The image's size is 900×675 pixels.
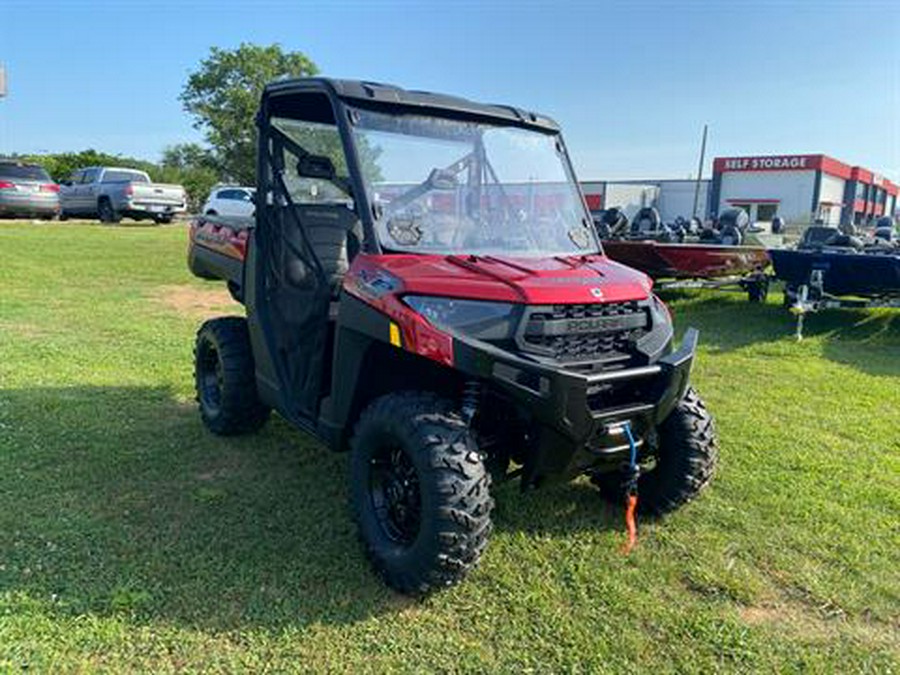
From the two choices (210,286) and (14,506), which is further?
(210,286)

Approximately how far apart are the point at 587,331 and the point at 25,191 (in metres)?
21.6

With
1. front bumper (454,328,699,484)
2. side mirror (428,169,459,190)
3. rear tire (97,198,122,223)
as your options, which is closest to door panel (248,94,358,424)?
side mirror (428,169,459,190)

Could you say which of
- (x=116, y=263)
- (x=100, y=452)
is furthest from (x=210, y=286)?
(x=100, y=452)

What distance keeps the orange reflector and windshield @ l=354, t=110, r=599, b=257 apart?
1.46ft

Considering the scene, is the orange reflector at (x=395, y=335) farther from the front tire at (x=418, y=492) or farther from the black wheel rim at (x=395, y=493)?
the black wheel rim at (x=395, y=493)

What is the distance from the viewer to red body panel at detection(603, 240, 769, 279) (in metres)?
10.1

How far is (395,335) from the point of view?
9.44ft

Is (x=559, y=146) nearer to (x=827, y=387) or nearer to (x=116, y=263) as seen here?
(x=827, y=387)

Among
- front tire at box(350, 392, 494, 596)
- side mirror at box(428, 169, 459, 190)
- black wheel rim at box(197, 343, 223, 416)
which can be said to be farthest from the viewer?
black wheel rim at box(197, 343, 223, 416)

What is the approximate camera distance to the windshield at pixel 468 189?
326 cm

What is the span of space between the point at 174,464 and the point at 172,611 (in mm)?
1502

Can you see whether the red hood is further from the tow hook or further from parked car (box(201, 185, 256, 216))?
parked car (box(201, 185, 256, 216))

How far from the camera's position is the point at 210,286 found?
449 inches

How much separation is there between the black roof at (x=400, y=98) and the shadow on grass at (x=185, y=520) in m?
Answer: 1.97
